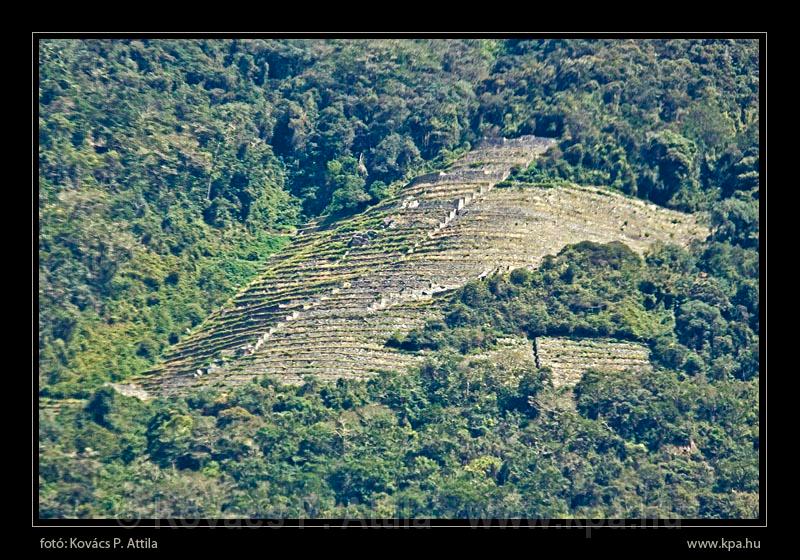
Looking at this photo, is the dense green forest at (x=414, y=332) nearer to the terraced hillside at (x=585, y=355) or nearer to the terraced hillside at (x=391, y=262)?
the terraced hillside at (x=585, y=355)

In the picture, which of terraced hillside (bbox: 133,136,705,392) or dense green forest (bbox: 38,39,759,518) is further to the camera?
terraced hillside (bbox: 133,136,705,392)

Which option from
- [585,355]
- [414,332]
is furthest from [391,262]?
[585,355]

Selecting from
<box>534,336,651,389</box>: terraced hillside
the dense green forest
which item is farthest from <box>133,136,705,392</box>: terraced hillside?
<box>534,336,651,389</box>: terraced hillside

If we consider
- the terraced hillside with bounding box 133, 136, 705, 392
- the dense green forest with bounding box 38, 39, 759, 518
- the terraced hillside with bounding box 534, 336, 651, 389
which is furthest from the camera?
the terraced hillside with bounding box 534, 336, 651, 389

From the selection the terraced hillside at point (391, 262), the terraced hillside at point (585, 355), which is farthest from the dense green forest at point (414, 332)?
the terraced hillside at point (391, 262)

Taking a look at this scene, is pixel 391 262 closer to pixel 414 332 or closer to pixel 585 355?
pixel 414 332

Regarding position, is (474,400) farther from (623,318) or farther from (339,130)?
(339,130)

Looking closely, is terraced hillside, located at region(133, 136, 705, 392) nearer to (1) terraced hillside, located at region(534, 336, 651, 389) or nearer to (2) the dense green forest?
(2) the dense green forest
